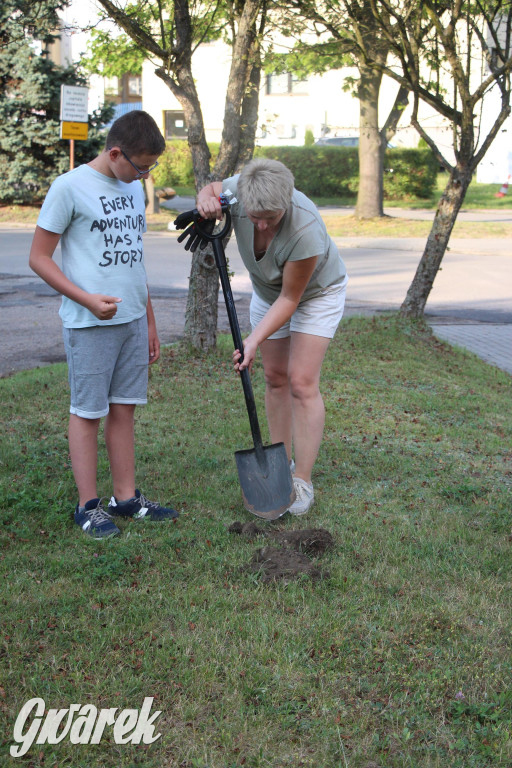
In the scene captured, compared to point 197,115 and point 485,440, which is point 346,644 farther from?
point 197,115

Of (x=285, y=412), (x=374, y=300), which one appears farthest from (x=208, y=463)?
(x=374, y=300)

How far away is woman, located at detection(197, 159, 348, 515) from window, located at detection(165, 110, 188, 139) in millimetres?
41189

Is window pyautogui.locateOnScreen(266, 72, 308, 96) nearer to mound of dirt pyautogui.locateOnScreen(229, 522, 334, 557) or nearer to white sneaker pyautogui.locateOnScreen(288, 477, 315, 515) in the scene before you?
white sneaker pyautogui.locateOnScreen(288, 477, 315, 515)

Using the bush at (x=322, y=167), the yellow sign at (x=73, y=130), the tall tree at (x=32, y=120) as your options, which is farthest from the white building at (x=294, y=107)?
the yellow sign at (x=73, y=130)

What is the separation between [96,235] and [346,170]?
2912 centimetres

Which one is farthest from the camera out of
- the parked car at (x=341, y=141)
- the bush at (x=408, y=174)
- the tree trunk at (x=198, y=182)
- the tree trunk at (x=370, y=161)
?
the parked car at (x=341, y=141)

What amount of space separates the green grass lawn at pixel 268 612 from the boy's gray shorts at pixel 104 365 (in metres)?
0.59

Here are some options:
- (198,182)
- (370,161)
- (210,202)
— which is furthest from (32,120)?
(210,202)

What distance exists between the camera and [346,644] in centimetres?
286

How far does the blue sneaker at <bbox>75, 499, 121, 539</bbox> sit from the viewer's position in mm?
3631

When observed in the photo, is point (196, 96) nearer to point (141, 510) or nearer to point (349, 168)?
point (141, 510)

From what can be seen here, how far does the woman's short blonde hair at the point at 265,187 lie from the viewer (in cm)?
329

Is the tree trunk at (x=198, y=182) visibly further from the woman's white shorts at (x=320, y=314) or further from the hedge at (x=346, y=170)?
the hedge at (x=346, y=170)

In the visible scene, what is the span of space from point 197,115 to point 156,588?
4852mm
